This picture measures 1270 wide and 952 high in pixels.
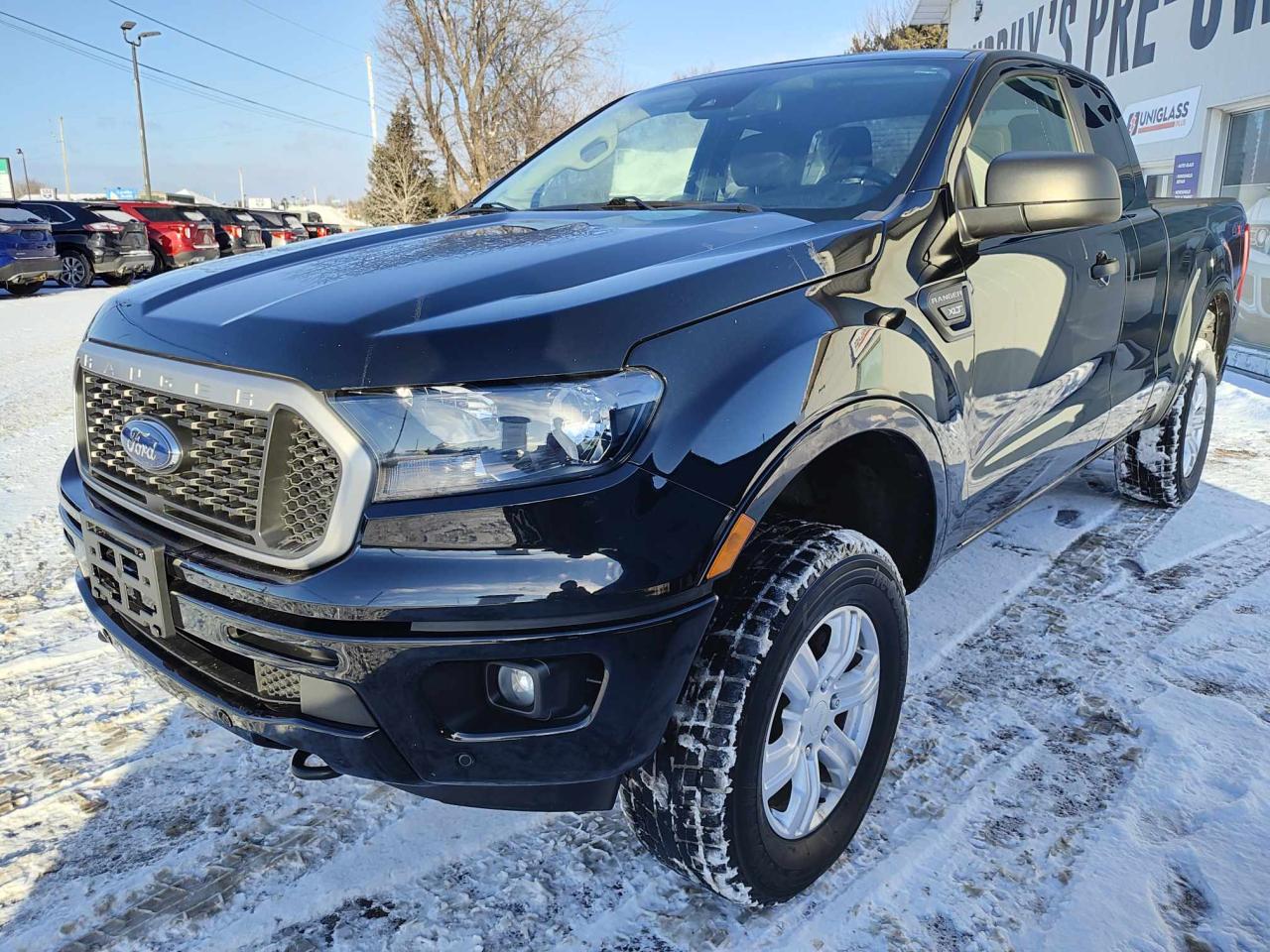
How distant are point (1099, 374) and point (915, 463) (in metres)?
1.27

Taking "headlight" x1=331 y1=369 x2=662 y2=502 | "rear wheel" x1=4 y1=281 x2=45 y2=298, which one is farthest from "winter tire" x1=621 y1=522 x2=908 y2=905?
"rear wheel" x1=4 y1=281 x2=45 y2=298

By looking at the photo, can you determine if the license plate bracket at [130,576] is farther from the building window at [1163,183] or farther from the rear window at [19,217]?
the rear window at [19,217]

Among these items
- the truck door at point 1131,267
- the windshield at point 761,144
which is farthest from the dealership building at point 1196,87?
the windshield at point 761,144

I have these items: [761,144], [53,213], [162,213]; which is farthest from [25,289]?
[761,144]

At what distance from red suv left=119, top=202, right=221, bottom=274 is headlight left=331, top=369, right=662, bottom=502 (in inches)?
737

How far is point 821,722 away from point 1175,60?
12.5 meters

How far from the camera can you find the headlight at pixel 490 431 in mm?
1494

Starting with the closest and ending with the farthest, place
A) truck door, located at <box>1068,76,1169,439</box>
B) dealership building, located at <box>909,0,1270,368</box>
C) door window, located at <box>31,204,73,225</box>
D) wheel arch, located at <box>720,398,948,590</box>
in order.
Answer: wheel arch, located at <box>720,398,948,590</box>
truck door, located at <box>1068,76,1169,439</box>
dealership building, located at <box>909,0,1270,368</box>
door window, located at <box>31,204,73,225</box>

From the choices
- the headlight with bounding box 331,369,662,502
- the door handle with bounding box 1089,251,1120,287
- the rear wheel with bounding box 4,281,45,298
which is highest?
the door handle with bounding box 1089,251,1120,287

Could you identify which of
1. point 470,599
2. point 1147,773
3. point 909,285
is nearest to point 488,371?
point 470,599

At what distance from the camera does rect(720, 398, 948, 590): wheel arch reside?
1.98 metres

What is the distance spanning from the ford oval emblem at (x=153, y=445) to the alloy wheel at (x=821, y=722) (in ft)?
4.04

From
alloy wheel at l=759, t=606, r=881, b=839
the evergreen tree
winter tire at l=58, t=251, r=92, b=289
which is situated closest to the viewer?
alloy wheel at l=759, t=606, r=881, b=839

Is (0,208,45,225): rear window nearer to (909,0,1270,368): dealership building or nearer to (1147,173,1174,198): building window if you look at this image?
(909,0,1270,368): dealership building
